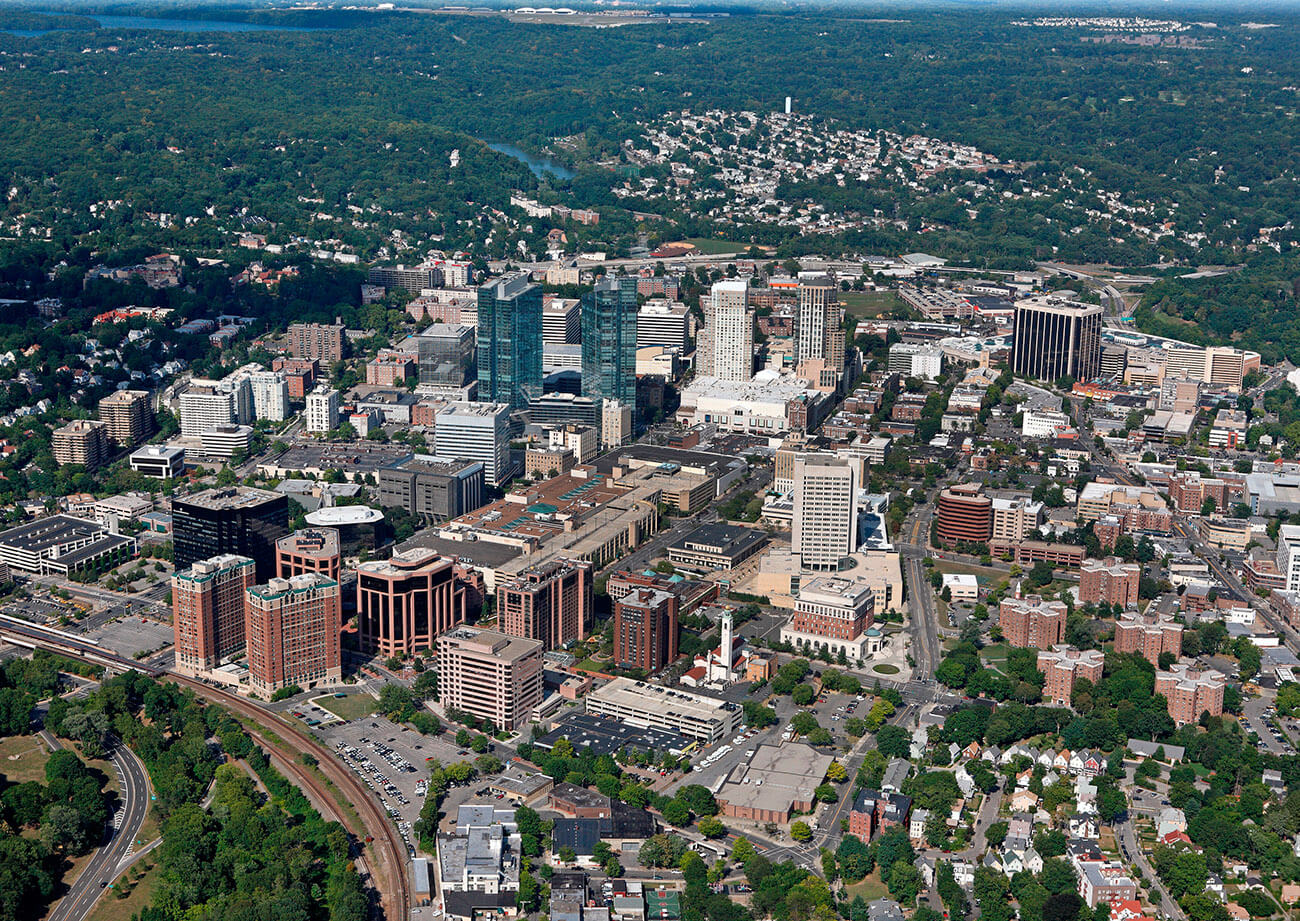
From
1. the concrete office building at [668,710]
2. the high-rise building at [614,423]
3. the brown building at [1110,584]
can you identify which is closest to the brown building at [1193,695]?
the brown building at [1110,584]

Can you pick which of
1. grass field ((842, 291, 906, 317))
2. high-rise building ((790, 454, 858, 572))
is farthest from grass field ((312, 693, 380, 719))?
grass field ((842, 291, 906, 317))

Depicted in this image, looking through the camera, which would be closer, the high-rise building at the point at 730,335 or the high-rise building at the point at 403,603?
the high-rise building at the point at 403,603

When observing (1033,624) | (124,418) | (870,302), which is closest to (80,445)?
(124,418)

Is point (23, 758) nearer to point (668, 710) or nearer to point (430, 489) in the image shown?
A: point (668, 710)

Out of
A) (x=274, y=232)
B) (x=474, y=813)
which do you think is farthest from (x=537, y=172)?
(x=474, y=813)

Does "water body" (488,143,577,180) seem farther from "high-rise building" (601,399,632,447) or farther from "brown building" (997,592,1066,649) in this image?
"brown building" (997,592,1066,649)

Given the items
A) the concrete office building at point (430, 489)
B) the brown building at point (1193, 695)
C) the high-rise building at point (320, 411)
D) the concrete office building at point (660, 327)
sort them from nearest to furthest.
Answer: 1. the brown building at point (1193, 695)
2. the concrete office building at point (430, 489)
3. the high-rise building at point (320, 411)
4. the concrete office building at point (660, 327)

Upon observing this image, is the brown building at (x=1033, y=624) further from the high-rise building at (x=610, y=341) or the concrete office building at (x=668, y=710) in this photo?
the high-rise building at (x=610, y=341)
